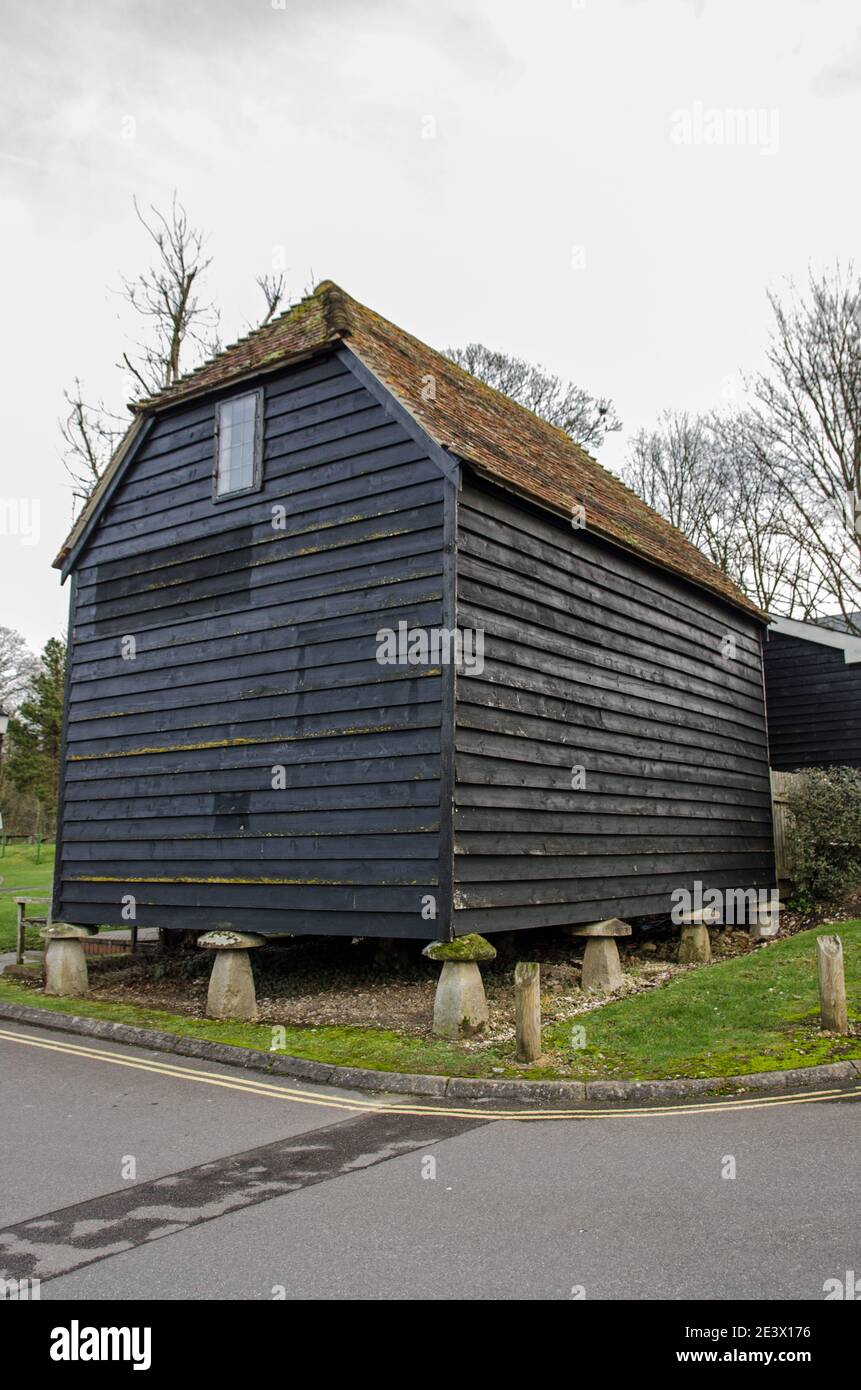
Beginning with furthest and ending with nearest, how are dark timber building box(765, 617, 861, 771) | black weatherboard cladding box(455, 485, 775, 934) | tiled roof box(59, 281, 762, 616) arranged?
dark timber building box(765, 617, 861, 771) < tiled roof box(59, 281, 762, 616) < black weatherboard cladding box(455, 485, 775, 934)

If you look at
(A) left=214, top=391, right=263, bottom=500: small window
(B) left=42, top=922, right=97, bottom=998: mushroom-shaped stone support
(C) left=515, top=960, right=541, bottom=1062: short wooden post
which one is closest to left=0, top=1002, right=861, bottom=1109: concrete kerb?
(C) left=515, top=960, right=541, bottom=1062: short wooden post

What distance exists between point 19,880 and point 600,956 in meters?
23.0

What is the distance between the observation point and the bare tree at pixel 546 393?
30.6 meters

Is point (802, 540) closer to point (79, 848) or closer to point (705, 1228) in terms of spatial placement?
point (79, 848)

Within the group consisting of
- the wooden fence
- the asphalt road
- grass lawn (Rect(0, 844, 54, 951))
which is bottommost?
the asphalt road

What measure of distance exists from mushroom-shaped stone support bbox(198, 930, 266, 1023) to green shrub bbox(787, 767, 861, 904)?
9.73 meters

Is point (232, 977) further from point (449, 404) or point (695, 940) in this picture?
point (449, 404)

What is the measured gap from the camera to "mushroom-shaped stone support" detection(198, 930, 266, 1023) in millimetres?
10680

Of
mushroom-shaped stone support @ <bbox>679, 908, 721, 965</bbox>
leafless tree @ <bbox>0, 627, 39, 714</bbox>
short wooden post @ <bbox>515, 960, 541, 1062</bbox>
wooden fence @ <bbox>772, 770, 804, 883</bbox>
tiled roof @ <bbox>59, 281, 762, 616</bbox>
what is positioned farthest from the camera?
leafless tree @ <bbox>0, 627, 39, 714</bbox>

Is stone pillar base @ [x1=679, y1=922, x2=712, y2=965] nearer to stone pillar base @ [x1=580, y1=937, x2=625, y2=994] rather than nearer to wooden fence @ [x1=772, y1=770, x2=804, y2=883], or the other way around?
stone pillar base @ [x1=580, y1=937, x2=625, y2=994]

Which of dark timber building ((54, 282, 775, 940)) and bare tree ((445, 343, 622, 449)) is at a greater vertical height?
bare tree ((445, 343, 622, 449))

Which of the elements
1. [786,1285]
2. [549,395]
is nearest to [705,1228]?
[786,1285]

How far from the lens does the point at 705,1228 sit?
4.67 meters

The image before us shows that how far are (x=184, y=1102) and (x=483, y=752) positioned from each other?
4011 millimetres
